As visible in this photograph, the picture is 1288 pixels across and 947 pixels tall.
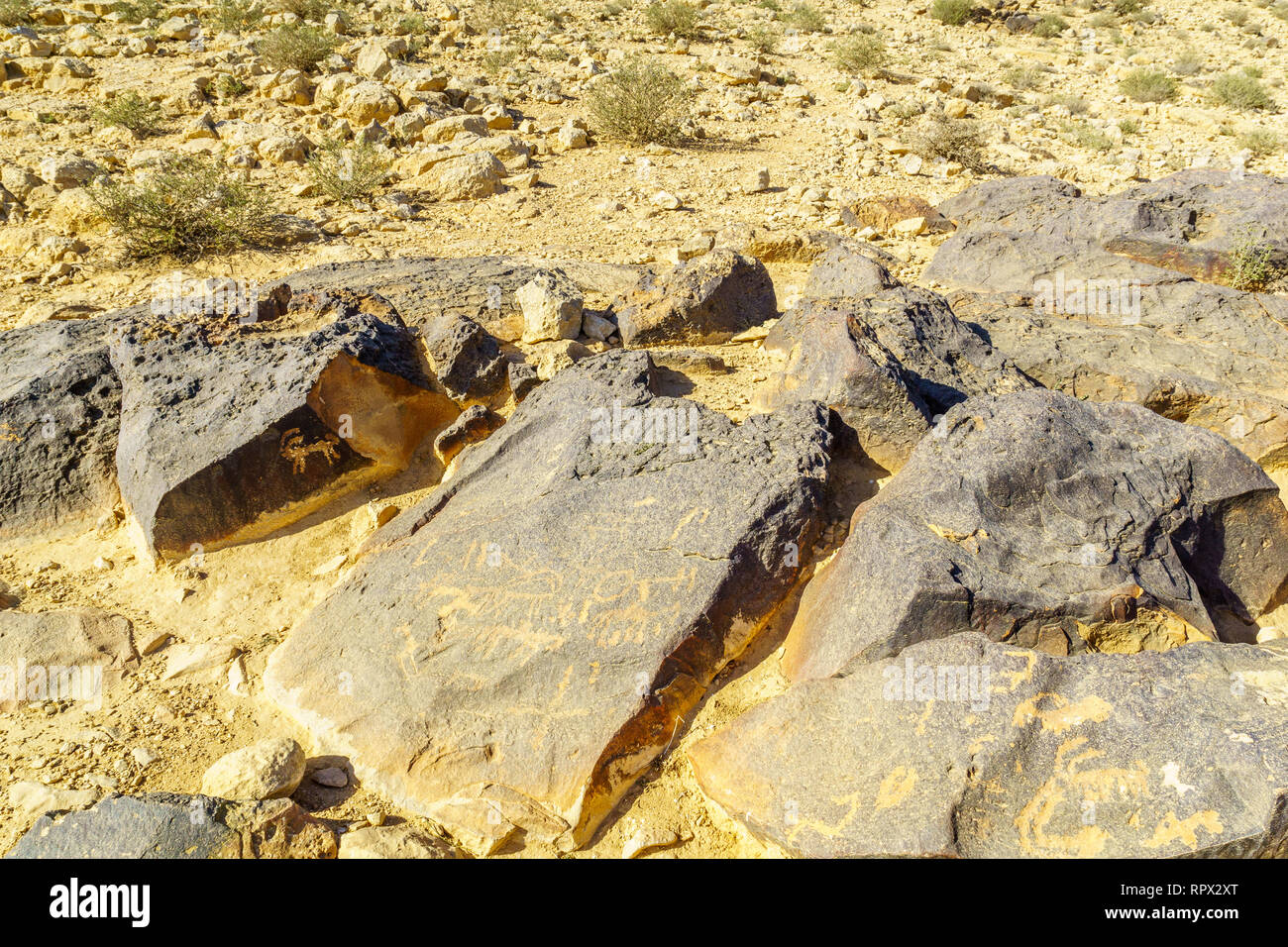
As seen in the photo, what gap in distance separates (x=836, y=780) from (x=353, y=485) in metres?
2.76

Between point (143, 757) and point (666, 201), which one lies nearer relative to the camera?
point (143, 757)

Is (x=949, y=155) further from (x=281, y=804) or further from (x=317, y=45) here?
(x=281, y=804)

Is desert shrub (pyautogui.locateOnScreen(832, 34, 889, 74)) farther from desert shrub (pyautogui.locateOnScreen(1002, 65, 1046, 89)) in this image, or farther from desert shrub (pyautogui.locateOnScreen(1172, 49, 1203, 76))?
desert shrub (pyautogui.locateOnScreen(1172, 49, 1203, 76))

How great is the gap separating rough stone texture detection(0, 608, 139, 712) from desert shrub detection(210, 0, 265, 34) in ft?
34.7

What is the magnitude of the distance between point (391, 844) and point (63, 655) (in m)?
1.75

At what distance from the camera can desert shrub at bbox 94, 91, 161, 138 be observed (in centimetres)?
809

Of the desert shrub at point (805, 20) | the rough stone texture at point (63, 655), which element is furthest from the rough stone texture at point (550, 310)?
the desert shrub at point (805, 20)

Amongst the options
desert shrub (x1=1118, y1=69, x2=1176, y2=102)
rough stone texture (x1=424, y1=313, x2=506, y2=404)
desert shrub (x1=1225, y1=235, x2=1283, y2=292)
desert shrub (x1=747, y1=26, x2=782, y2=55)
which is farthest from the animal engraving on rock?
desert shrub (x1=1118, y1=69, x2=1176, y2=102)

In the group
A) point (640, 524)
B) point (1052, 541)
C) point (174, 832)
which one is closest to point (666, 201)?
point (640, 524)

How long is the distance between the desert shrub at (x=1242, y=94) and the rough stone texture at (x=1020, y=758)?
11037 millimetres

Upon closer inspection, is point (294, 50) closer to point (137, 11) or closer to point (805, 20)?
point (137, 11)

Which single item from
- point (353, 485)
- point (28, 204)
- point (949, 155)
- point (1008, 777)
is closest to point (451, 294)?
point (353, 485)

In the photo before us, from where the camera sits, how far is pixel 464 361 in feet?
13.8

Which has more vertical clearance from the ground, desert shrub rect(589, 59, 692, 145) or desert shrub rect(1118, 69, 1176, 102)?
desert shrub rect(1118, 69, 1176, 102)
